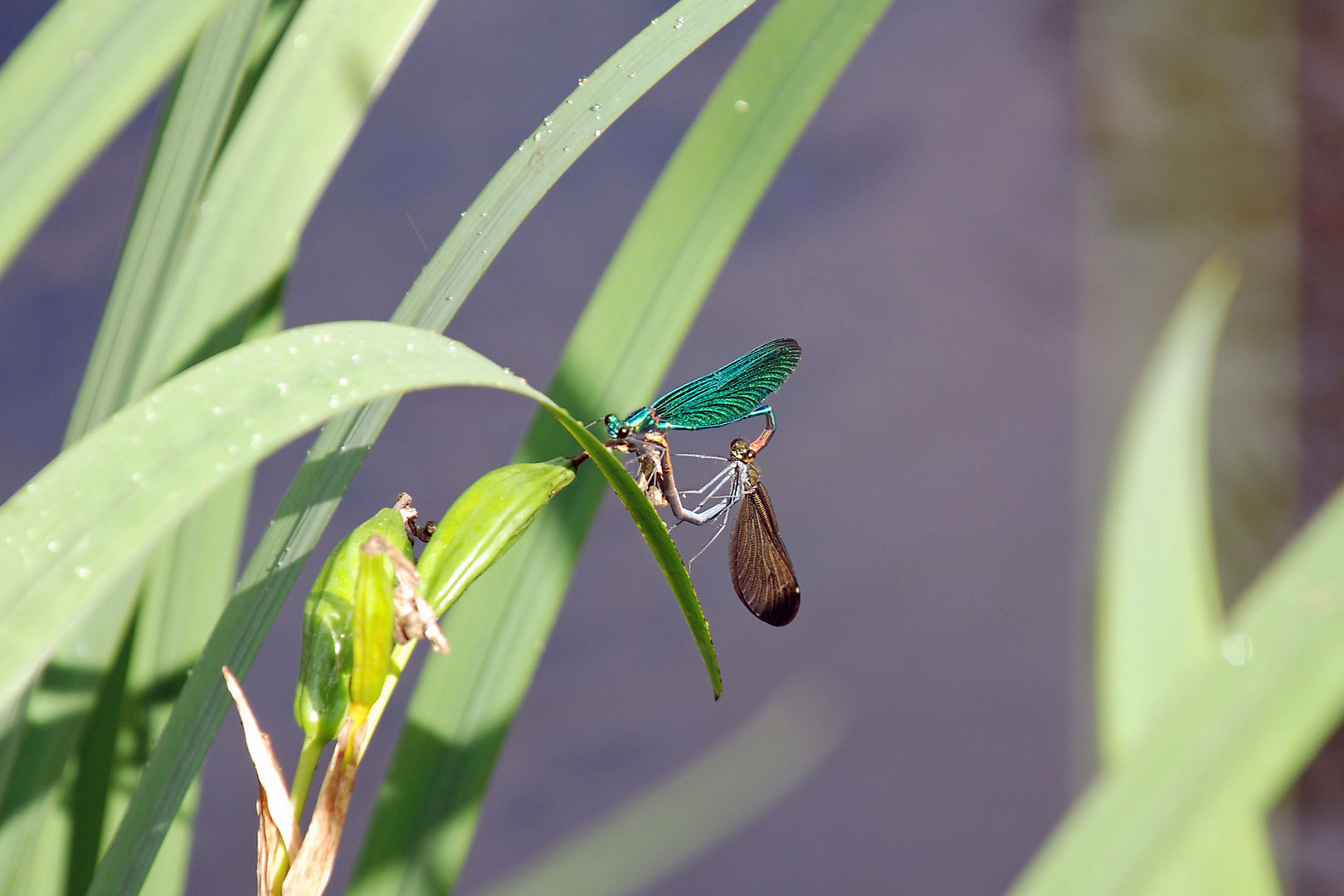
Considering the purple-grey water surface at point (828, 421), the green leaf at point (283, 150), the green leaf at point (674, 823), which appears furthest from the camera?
the purple-grey water surface at point (828, 421)

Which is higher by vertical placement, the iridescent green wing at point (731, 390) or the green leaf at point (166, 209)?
the iridescent green wing at point (731, 390)

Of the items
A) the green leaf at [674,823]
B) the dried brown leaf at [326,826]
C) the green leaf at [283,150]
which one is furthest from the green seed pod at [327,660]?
the green leaf at [674,823]

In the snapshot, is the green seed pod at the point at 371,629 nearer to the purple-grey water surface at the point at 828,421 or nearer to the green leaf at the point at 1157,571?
the green leaf at the point at 1157,571

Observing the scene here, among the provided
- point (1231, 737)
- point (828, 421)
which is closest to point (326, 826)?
point (1231, 737)

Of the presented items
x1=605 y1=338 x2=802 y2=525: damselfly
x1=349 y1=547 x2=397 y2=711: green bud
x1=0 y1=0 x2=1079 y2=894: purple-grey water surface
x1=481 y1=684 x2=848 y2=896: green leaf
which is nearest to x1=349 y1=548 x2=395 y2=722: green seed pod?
x1=349 y1=547 x2=397 y2=711: green bud

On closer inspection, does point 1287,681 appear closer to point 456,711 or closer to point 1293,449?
point 456,711

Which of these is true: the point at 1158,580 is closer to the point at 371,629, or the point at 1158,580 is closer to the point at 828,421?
the point at 371,629
